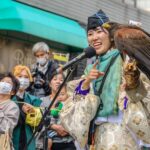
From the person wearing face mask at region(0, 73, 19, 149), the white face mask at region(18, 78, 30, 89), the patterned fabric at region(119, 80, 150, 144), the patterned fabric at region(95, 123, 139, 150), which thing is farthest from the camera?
the white face mask at region(18, 78, 30, 89)

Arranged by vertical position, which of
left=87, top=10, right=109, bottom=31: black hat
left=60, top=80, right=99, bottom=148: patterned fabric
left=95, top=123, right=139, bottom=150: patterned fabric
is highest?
left=87, top=10, right=109, bottom=31: black hat

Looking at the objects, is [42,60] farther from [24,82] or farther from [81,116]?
[81,116]

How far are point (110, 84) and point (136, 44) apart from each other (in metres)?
0.64

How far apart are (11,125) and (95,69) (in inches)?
85.1

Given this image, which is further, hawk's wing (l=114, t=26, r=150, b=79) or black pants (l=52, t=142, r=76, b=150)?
black pants (l=52, t=142, r=76, b=150)

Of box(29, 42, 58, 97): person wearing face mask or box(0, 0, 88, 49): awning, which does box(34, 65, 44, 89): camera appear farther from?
box(0, 0, 88, 49): awning

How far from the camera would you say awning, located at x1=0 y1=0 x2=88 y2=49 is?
935cm

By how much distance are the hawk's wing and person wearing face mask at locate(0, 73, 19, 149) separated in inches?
96.7

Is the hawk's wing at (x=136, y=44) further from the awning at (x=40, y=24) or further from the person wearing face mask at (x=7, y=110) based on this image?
the awning at (x=40, y=24)

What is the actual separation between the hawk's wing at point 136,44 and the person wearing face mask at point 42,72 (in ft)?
11.4

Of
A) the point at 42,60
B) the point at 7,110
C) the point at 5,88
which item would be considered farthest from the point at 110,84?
the point at 42,60

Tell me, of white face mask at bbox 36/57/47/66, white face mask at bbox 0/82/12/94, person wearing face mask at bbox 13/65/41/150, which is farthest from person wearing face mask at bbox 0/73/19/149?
white face mask at bbox 36/57/47/66

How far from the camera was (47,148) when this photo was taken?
18.5 feet

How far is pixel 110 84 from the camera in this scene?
3490 millimetres
